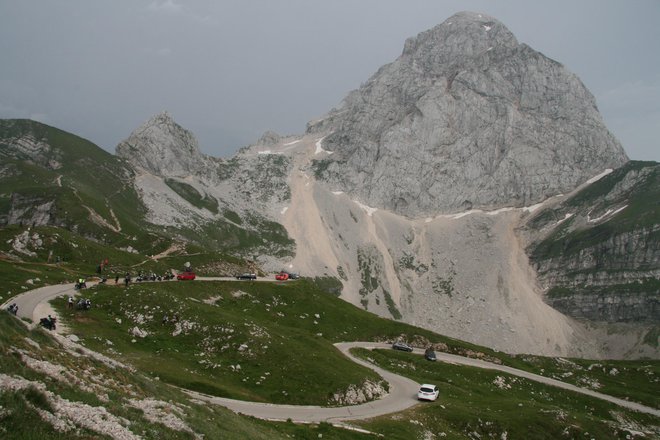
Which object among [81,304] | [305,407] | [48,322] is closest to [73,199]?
[81,304]

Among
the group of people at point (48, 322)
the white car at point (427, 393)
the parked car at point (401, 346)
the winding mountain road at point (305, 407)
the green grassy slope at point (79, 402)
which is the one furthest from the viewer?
the parked car at point (401, 346)

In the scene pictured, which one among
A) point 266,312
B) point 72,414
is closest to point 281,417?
point 72,414

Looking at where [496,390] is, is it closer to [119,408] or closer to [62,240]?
[119,408]

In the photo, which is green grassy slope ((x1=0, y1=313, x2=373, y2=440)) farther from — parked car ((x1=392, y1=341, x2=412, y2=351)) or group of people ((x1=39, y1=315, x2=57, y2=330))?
parked car ((x1=392, y1=341, x2=412, y2=351))

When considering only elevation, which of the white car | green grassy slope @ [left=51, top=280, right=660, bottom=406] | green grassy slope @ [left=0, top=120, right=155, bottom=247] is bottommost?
the white car

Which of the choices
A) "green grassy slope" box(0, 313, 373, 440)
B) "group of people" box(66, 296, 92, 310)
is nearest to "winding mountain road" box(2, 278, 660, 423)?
"group of people" box(66, 296, 92, 310)

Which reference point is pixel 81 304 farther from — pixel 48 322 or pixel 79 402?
pixel 79 402

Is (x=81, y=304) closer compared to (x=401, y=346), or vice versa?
(x=81, y=304)

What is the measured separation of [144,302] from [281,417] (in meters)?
24.9

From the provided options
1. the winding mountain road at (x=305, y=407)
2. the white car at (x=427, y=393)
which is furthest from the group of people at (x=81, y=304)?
the white car at (x=427, y=393)

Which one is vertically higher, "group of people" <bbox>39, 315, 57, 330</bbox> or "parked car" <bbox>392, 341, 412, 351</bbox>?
"group of people" <bbox>39, 315, 57, 330</bbox>

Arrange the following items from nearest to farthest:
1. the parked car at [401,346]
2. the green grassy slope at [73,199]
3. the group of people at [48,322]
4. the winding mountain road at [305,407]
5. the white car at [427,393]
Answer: the winding mountain road at [305,407], the group of people at [48,322], the white car at [427,393], the parked car at [401,346], the green grassy slope at [73,199]

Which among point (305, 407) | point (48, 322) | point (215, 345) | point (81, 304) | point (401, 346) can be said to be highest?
point (81, 304)

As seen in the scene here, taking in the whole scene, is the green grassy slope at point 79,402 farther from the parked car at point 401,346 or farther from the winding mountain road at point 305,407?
the parked car at point 401,346
